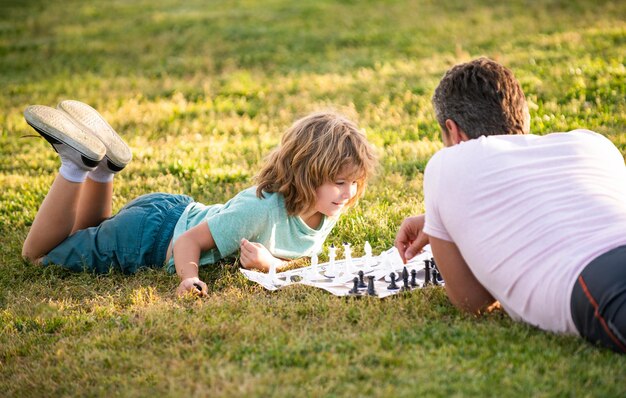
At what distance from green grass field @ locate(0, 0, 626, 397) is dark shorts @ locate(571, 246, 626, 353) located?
0.14m

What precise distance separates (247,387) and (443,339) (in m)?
1.35

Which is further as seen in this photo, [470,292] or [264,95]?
[264,95]

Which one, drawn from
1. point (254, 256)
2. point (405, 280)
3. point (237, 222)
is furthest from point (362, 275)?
point (237, 222)

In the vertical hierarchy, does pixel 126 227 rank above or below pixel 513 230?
below

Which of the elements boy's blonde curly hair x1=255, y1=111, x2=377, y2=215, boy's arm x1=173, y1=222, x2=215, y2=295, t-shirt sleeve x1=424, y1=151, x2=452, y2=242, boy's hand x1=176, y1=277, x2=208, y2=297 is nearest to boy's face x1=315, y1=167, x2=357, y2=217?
boy's blonde curly hair x1=255, y1=111, x2=377, y2=215

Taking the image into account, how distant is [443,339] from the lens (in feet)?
16.3

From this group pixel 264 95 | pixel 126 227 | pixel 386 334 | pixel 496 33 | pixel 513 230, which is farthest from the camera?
pixel 496 33

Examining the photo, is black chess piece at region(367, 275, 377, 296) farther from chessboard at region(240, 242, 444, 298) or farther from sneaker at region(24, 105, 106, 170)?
sneaker at region(24, 105, 106, 170)

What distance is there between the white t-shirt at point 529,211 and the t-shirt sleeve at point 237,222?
1951mm

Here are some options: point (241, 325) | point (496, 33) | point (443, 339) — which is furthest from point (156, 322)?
point (496, 33)

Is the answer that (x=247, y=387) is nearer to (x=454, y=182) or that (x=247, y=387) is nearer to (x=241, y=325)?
(x=241, y=325)

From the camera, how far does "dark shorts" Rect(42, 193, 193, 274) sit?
7.02 metres

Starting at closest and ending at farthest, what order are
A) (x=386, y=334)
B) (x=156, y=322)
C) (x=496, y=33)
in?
(x=386, y=334) < (x=156, y=322) < (x=496, y=33)

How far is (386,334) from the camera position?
5078 mm
